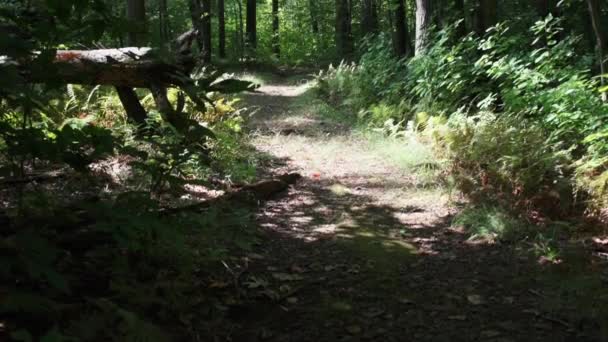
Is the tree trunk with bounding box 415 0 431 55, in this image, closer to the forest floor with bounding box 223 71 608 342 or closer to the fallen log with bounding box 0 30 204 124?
the forest floor with bounding box 223 71 608 342

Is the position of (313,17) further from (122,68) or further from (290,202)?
(122,68)

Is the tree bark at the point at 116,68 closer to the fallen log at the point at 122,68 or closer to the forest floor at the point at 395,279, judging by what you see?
the fallen log at the point at 122,68

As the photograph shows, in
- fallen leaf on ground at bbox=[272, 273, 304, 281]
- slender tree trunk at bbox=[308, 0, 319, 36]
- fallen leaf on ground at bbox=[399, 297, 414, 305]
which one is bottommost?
fallen leaf on ground at bbox=[399, 297, 414, 305]

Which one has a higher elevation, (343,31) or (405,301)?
(343,31)

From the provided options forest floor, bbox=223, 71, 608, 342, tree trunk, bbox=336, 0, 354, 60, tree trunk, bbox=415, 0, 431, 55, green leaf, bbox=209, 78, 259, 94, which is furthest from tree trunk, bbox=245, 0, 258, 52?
green leaf, bbox=209, 78, 259, 94

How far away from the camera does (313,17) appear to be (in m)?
29.7

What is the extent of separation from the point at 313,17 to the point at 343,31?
26.0 ft

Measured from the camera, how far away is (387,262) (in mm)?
4422

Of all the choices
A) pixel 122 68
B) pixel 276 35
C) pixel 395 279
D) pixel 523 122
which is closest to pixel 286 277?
pixel 395 279

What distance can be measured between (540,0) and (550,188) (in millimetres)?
6165

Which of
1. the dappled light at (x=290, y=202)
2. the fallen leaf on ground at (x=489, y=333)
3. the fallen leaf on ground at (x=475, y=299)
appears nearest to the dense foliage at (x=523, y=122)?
the dappled light at (x=290, y=202)

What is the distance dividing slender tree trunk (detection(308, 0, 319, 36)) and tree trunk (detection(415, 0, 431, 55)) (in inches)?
731

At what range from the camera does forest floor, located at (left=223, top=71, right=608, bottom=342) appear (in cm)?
330

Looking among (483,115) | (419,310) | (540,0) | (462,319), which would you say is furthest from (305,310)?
(540,0)
